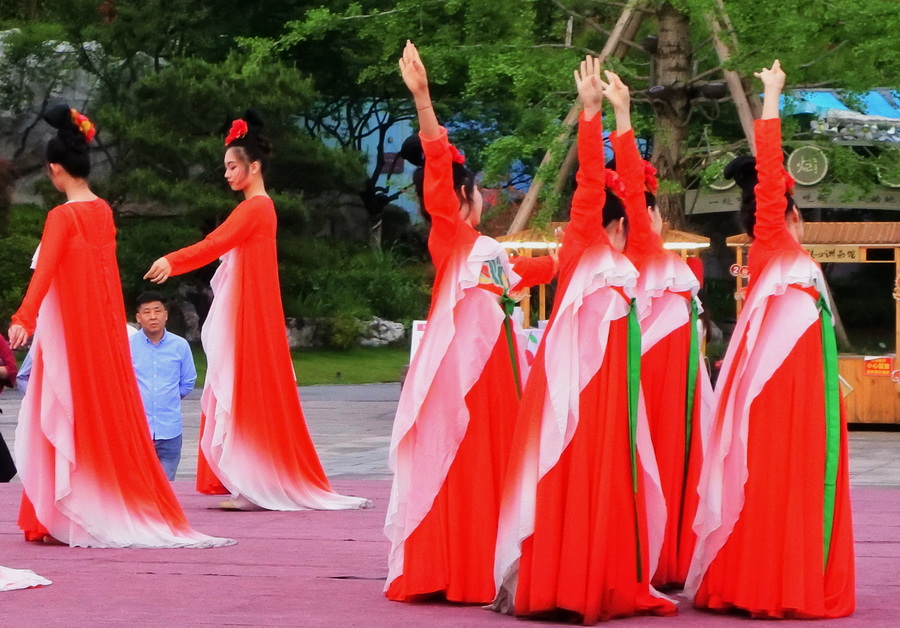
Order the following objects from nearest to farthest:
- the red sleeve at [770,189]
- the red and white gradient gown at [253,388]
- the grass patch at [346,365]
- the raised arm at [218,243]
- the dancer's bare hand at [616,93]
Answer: the red sleeve at [770,189], the dancer's bare hand at [616,93], the raised arm at [218,243], the red and white gradient gown at [253,388], the grass patch at [346,365]

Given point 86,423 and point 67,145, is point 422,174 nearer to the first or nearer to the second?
point 67,145

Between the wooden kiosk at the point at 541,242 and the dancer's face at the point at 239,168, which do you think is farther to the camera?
the wooden kiosk at the point at 541,242

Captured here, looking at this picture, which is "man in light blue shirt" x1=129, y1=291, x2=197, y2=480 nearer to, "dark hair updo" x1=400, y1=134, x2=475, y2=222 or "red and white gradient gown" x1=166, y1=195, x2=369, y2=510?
"red and white gradient gown" x1=166, y1=195, x2=369, y2=510

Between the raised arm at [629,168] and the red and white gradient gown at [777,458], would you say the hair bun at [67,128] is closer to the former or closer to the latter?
the raised arm at [629,168]

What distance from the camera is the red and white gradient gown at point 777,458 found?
4133 mm

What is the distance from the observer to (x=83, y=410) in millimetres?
5520

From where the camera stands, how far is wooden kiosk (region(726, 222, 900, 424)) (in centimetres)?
1195

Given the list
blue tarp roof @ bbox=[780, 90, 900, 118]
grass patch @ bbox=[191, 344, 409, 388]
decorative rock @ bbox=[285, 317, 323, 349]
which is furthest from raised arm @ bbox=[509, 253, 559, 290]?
decorative rock @ bbox=[285, 317, 323, 349]

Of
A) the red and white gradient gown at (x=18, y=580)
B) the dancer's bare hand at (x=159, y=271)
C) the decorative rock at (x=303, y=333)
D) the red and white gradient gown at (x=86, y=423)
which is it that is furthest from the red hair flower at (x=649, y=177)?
the decorative rock at (x=303, y=333)

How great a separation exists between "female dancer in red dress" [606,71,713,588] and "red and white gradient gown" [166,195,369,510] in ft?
7.35

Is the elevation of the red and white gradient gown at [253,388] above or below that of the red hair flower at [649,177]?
below

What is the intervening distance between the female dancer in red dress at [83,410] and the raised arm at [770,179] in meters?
2.42

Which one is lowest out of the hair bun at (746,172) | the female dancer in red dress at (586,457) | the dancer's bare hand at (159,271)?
the female dancer in red dress at (586,457)

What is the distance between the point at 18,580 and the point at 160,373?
2.74 m
